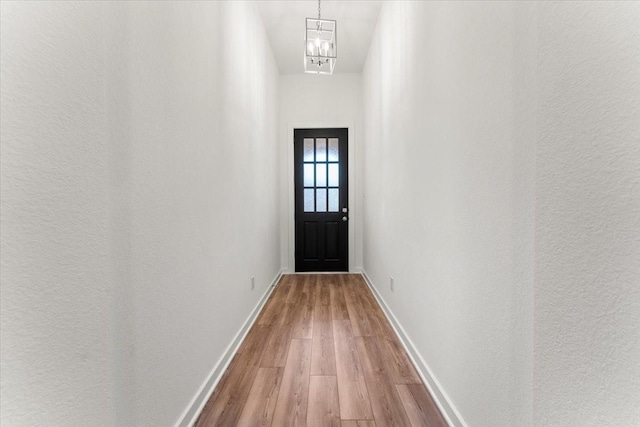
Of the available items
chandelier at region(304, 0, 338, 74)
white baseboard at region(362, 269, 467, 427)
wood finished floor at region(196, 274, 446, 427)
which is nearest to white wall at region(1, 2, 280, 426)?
wood finished floor at region(196, 274, 446, 427)

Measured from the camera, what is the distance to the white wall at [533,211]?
29.1 inches

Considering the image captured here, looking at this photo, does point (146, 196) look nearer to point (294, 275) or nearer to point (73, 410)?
point (73, 410)

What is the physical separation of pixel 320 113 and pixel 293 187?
3.81 feet

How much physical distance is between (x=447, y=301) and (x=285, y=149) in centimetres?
384

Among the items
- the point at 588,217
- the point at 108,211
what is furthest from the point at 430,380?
the point at 108,211

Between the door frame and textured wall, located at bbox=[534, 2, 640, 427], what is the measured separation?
4139 millimetres

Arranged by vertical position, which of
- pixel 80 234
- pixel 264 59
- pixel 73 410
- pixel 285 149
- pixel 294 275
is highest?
pixel 264 59

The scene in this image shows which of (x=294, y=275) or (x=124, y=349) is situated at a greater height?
(x=124, y=349)

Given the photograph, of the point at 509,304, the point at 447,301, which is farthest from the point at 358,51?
the point at 509,304

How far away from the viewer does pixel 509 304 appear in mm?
1107

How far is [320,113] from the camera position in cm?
508

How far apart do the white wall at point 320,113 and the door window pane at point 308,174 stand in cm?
21

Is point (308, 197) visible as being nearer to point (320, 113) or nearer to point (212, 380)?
point (320, 113)

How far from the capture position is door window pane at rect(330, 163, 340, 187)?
512 centimetres
